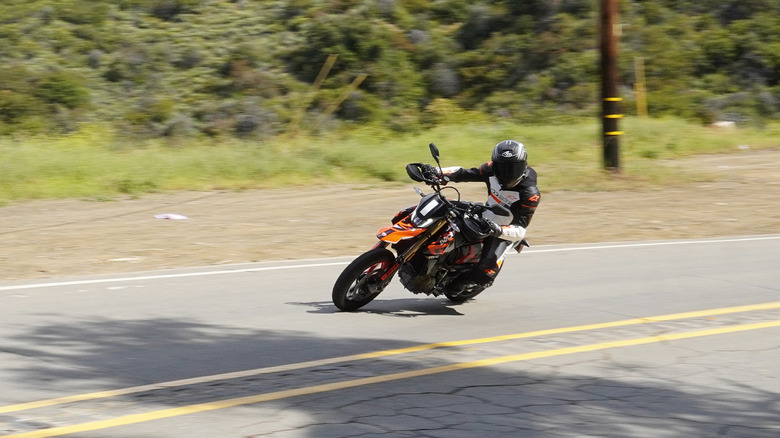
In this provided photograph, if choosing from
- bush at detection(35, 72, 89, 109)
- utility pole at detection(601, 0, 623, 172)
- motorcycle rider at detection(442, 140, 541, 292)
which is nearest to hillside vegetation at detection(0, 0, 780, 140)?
bush at detection(35, 72, 89, 109)

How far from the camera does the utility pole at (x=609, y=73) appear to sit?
64.4 ft

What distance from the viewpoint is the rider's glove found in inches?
335

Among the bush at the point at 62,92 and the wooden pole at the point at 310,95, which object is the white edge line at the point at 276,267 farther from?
the bush at the point at 62,92

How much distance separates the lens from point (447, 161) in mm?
22281

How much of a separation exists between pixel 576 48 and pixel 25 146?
2008 centimetres

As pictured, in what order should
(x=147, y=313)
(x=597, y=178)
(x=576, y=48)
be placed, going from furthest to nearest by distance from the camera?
(x=576, y=48) → (x=597, y=178) → (x=147, y=313)

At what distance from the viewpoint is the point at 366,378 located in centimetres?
659

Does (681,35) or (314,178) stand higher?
(681,35)

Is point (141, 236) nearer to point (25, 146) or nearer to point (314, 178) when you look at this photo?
point (314, 178)

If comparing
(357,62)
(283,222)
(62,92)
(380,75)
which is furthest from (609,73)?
(62,92)

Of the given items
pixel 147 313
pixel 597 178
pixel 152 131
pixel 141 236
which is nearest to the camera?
pixel 147 313

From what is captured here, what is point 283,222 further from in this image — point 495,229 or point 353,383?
point 353,383

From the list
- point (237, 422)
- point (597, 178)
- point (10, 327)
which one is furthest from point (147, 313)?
point (597, 178)

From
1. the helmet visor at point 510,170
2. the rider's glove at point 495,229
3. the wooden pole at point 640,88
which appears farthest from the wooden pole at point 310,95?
the rider's glove at point 495,229
